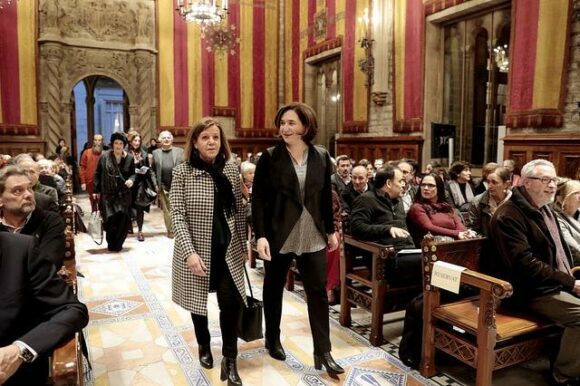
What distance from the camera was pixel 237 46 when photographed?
497 inches

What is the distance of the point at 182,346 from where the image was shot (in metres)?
3.37

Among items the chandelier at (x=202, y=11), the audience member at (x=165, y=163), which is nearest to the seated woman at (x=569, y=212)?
the audience member at (x=165, y=163)

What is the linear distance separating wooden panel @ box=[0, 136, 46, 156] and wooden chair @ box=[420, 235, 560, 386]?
A: 10.5 meters

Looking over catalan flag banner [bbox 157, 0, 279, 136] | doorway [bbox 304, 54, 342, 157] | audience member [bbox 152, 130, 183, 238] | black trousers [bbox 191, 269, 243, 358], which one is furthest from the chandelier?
black trousers [bbox 191, 269, 243, 358]

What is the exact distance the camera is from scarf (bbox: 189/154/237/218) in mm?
2674

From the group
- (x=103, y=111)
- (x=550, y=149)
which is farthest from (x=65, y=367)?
(x=103, y=111)

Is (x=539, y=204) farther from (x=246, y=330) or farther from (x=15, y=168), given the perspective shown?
(x=15, y=168)

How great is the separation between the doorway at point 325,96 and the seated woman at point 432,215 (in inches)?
313

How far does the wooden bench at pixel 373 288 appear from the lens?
3344 millimetres

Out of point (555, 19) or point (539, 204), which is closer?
point (539, 204)

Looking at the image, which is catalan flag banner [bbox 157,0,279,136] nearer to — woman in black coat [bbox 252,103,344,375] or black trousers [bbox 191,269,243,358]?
woman in black coat [bbox 252,103,344,375]

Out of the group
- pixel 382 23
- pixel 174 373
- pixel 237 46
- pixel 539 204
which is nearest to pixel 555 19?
pixel 382 23

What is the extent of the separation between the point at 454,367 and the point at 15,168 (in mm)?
2777

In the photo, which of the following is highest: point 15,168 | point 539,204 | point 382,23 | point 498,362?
point 382,23
